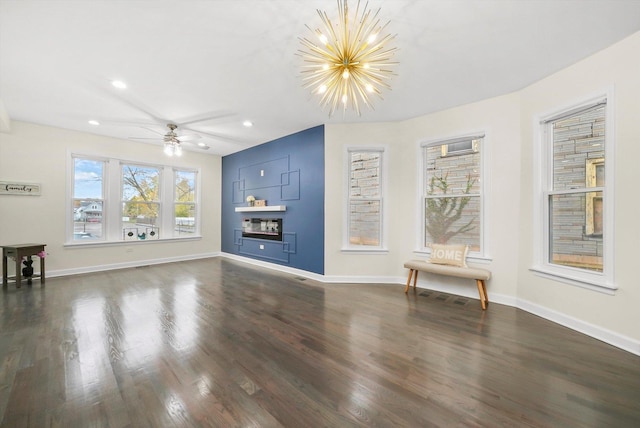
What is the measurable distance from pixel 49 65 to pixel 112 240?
3.72m

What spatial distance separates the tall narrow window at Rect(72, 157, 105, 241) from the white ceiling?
1300 millimetres

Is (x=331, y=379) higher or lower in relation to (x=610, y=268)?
lower

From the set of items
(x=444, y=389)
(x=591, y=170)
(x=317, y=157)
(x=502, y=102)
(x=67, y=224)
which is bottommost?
(x=444, y=389)

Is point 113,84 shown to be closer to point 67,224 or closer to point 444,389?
point 67,224

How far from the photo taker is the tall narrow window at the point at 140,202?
18.5 ft

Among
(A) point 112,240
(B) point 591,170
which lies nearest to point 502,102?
(B) point 591,170

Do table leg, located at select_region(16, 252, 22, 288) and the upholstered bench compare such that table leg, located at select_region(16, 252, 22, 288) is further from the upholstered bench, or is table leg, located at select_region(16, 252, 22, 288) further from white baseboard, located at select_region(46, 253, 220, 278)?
the upholstered bench

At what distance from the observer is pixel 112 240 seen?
5.41 m

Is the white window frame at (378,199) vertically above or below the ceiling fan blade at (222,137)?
below

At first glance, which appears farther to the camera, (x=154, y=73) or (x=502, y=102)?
(x=502, y=102)

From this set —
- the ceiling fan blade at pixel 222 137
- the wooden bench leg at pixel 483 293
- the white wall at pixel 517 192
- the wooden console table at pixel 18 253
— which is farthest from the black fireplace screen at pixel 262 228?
the wooden bench leg at pixel 483 293

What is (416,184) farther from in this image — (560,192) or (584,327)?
(584,327)

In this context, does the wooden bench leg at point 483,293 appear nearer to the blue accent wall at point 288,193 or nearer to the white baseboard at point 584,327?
the white baseboard at point 584,327

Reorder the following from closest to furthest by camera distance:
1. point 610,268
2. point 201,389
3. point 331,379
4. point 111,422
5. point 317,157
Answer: point 111,422
point 201,389
point 331,379
point 610,268
point 317,157
